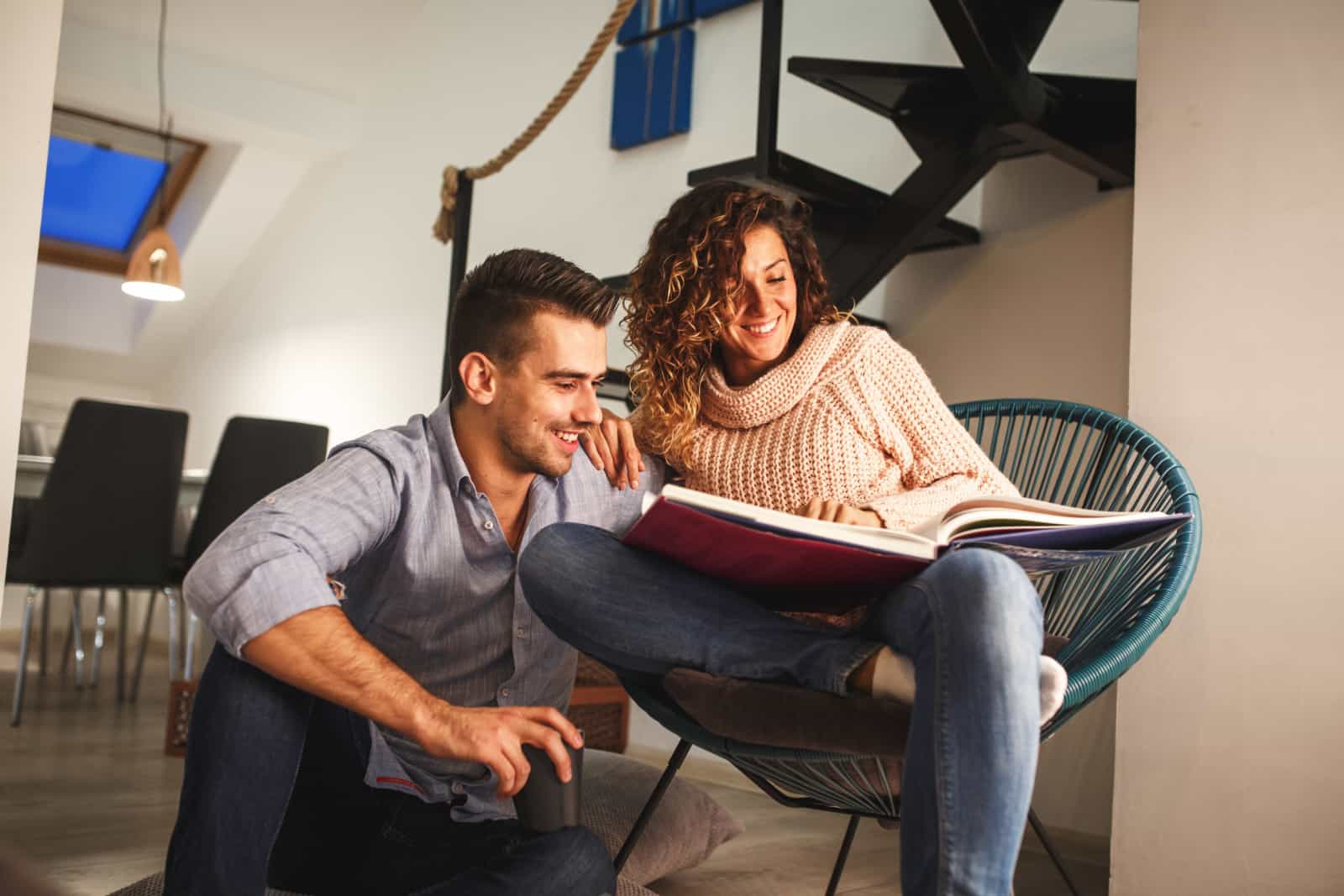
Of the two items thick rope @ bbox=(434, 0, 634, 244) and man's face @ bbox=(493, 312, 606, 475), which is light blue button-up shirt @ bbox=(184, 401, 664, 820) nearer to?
man's face @ bbox=(493, 312, 606, 475)

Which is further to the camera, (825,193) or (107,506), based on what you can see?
(107,506)

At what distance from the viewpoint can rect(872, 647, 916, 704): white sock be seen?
99 centimetres

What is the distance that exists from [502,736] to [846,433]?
23.5 inches

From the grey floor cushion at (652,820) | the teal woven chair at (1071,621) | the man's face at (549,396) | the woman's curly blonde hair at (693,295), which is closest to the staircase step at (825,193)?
the woman's curly blonde hair at (693,295)

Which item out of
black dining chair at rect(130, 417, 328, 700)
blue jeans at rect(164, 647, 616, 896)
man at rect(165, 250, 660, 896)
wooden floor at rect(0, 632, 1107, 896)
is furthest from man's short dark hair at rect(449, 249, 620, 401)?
black dining chair at rect(130, 417, 328, 700)

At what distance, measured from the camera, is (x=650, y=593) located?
114 centimetres

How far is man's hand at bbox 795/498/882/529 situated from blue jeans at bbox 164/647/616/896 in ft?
1.30

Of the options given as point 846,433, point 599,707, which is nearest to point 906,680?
point 846,433

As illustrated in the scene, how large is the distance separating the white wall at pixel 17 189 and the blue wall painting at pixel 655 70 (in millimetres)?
2166

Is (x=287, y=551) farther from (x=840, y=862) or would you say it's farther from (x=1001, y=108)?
(x=1001, y=108)

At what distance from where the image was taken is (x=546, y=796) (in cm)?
103

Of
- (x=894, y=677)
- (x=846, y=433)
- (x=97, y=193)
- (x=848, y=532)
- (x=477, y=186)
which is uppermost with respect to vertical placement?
(x=97, y=193)

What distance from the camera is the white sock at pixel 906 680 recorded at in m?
0.96

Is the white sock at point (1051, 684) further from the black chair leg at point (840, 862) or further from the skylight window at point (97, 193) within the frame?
the skylight window at point (97, 193)
